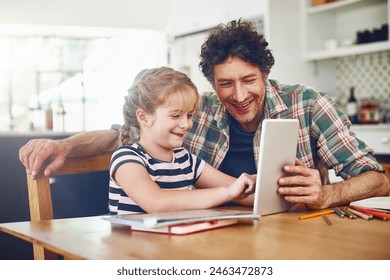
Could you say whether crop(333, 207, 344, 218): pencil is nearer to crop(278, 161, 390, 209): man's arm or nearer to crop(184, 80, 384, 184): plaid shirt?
crop(278, 161, 390, 209): man's arm

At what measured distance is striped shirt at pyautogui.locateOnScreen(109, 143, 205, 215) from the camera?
3.96 ft

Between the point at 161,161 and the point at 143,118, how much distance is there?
4.4 inches

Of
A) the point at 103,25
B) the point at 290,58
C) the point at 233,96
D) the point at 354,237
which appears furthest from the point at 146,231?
the point at 103,25

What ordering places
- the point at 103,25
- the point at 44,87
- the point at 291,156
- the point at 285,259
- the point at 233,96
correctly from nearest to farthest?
the point at 285,259 → the point at 291,156 → the point at 233,96 → the point at 103,25 → the point at 44,87

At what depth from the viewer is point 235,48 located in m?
1.57

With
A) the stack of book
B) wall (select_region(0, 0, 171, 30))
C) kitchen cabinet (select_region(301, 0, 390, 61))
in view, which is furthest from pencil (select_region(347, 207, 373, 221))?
wall (select_region(0, 0, 171, 30))

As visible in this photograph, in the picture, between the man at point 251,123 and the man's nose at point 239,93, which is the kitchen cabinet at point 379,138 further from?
the man's nose at point 239,93

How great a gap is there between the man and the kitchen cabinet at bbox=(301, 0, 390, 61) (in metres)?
2.12

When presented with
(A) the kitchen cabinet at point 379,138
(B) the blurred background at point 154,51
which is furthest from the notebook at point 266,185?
(A) the kitchen cabinet at point 379,138

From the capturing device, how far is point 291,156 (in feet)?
3.84

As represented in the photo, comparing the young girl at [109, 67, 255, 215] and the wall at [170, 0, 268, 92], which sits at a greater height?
the wall at [170, 0, 268, 92]

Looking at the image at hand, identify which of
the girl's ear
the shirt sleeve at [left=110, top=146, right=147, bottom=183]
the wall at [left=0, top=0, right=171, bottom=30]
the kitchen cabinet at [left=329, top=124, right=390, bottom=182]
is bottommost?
the kitchen cabinet at [left=329, top=124, right=390, bottom=182]
